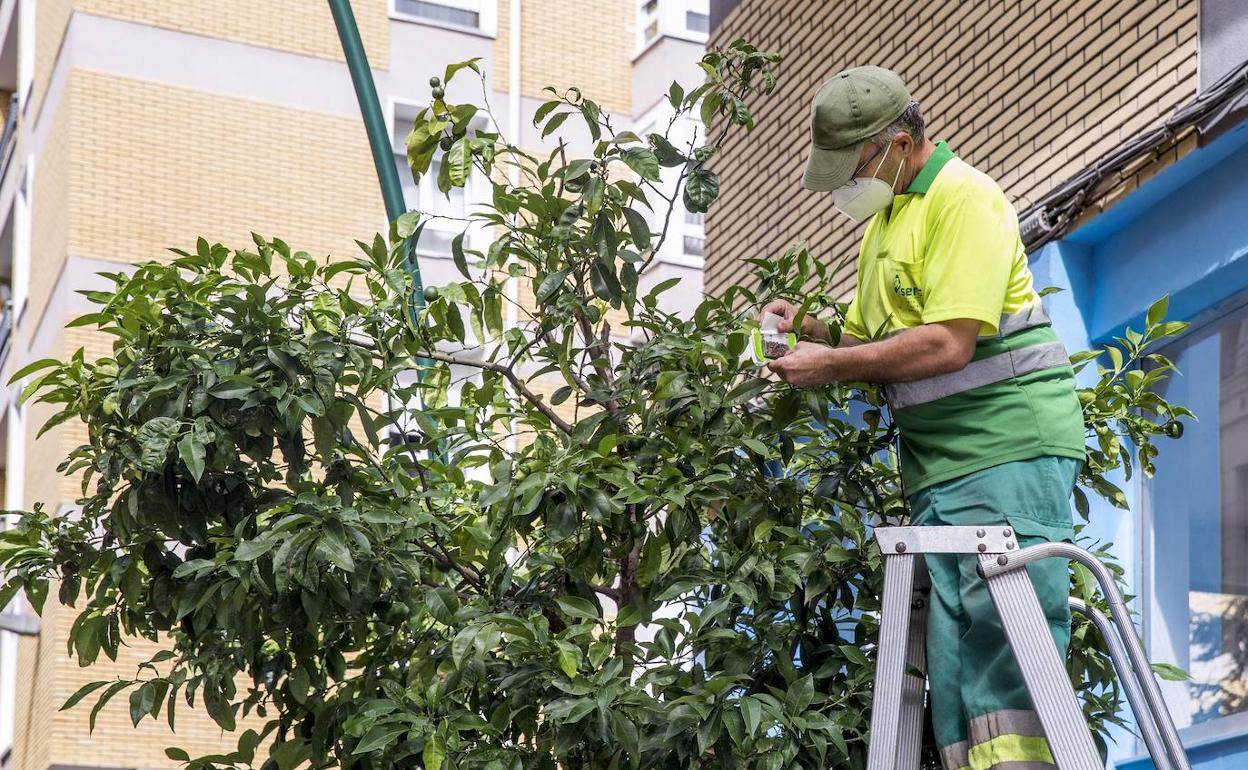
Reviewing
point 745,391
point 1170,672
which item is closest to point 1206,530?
point 1170,672

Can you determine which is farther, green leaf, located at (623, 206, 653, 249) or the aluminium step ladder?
green leaf, located at (623, 206, 653, 249)

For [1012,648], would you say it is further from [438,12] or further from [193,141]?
[438,12]

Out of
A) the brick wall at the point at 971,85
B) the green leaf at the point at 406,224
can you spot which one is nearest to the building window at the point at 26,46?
the brick wall at the point at 971,85

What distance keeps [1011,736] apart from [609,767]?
4.07 feet

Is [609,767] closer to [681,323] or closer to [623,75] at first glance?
[681,323]

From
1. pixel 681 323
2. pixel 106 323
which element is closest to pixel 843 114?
pixel 681 323

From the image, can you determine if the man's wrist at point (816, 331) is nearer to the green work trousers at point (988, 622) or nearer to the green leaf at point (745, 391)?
the green leaf at point (745, 391)

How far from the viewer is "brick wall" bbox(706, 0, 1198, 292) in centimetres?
966

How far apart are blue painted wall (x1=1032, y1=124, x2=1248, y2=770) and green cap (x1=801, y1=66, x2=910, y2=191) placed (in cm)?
401

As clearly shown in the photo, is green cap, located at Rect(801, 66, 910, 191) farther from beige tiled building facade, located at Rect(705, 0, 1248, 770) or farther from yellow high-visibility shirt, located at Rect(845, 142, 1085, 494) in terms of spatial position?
beige tiled building facade, located at Rect(705, 0, 1248, 770)

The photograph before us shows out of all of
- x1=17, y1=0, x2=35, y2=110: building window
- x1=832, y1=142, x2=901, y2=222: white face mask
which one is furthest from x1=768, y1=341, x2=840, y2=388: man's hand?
x1=17, y1=0, x2=35, y2=110: building window

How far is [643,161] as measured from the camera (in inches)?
235

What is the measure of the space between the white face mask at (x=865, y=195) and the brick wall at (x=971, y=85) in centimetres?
313

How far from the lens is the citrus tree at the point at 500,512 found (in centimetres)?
545
